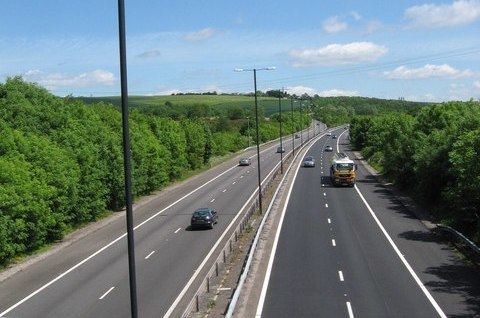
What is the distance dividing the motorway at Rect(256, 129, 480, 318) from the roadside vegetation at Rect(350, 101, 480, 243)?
255 centimetres

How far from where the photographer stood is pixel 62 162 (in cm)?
4094

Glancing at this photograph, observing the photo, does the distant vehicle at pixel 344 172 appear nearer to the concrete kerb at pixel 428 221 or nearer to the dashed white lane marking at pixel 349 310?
the concrete kerb at pixel 428 221

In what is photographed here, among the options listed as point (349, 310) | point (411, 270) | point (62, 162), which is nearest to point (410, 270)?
point (411, 270)

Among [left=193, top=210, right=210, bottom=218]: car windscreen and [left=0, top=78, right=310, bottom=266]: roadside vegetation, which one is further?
[left=193, top=210, right=210, bottom=218]: car windscreen

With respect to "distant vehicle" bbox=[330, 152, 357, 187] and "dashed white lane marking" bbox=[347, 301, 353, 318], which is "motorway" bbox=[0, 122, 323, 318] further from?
"distant vehicle" bbox=[330, 152, 357, 187]

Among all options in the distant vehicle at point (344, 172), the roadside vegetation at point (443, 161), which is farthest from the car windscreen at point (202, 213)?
the distant vehicle at point (344, 172)

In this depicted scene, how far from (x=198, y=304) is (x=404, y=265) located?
12577 millimetres

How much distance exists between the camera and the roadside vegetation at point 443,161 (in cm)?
3334

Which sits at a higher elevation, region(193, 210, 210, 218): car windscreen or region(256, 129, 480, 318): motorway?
region(193, 210, 210, 218): car windscreen

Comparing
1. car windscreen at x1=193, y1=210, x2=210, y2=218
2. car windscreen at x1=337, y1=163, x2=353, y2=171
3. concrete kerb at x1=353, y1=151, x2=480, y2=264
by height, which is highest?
car windscreen at x1=337, y1=163, x2=353, y2=171

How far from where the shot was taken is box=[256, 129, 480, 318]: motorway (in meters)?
21.6

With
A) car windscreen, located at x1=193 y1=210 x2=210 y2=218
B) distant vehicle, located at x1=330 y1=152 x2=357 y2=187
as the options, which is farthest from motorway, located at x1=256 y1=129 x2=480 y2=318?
distant vehicle, located at x1=330 y1=152 x2=357 y2=187

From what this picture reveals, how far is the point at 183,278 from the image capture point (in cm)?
2806

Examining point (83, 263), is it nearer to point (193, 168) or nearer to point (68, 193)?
point (68, 193)
